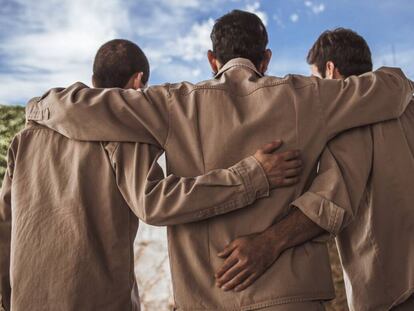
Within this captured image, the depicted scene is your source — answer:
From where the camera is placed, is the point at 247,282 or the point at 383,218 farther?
the point at 383,218

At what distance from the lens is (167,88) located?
2230 millimetres

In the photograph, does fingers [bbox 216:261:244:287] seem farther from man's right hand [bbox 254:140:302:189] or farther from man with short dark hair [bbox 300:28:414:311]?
man with short dark hair [bbox 300:28:414:311]

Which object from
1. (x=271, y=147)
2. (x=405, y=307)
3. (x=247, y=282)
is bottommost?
(x=405, y=307)

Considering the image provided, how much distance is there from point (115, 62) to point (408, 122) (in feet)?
3.89

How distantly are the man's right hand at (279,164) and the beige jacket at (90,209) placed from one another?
0.10 feet

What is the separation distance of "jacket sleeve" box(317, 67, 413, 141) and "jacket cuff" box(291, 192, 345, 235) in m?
0.24

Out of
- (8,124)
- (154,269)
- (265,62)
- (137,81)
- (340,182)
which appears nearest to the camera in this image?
(340,182)

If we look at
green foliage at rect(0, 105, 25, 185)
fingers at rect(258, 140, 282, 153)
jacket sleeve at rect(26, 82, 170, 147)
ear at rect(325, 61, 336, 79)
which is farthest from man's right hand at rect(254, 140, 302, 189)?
green foliage at rect(0, 105, 25, 185)

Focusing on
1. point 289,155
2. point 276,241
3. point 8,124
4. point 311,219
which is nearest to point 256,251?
point 276,241

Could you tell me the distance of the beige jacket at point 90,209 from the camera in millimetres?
2051

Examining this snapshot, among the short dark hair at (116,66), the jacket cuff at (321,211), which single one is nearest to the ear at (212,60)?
the short dark hair at (116,66)

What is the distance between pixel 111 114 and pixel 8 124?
285 centimetres

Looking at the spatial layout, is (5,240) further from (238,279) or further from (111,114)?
(238,279)

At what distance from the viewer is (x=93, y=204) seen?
2199 millimetres
